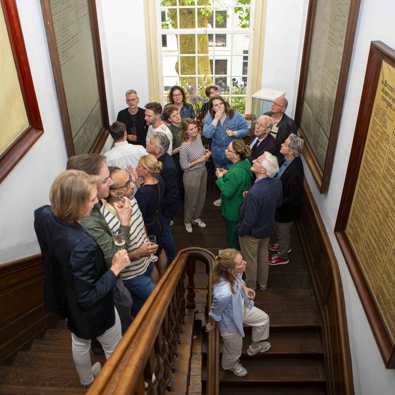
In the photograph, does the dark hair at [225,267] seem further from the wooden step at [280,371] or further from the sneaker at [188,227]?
the sneaker at [188,227]

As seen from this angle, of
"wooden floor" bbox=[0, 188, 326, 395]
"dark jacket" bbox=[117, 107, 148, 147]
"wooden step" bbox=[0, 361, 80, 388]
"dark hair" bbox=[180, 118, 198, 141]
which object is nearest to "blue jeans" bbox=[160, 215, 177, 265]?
"wooden floor" bbox=[0, 188, 326, 395]

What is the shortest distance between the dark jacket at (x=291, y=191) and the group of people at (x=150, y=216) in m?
0.01

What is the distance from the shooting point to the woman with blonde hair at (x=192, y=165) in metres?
4.79

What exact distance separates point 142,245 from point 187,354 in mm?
858

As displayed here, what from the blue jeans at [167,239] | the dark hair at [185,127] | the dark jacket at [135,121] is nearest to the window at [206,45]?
the dark jacket at [135,121]

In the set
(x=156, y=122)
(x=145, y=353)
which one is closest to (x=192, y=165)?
(x=156, y=122)

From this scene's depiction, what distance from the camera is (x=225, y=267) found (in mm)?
3258

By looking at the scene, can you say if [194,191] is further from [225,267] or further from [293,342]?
[293,342]

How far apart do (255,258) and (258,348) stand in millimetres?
900

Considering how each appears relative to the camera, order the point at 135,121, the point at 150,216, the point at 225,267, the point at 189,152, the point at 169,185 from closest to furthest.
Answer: the point at 225,267 < the point at 150,216 < the point at 169,185 < the point at 189,152 < the point at 135,121

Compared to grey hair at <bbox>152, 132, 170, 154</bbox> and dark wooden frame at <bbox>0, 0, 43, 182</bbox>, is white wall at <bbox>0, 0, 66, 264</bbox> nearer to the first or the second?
dark wooden frame at <bbox>0, 0, 43, 182</bbox>

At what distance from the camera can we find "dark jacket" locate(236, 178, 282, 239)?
386 cm

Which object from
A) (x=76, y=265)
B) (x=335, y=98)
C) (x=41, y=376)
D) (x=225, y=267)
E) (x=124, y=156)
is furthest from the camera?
(x=124, y=156)

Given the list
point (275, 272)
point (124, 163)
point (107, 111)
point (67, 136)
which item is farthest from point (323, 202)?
point (107, 111)
